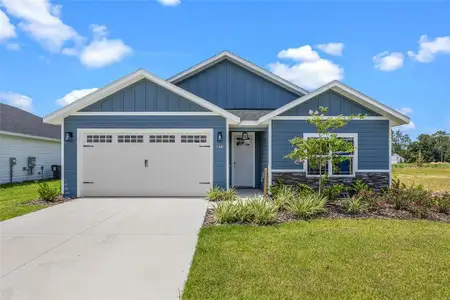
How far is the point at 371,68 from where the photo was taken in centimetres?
1504

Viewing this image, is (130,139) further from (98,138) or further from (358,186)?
(358,186)

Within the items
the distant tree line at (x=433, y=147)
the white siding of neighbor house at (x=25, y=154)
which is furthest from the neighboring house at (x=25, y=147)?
the distant tree line at (x=433, y=147)

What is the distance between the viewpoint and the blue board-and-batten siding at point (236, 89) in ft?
47.5

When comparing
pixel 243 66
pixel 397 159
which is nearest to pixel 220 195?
pixel 243 66

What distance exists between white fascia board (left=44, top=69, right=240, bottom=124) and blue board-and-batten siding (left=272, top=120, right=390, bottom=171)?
1620mm

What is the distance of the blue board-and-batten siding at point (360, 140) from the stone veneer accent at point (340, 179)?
209 mm

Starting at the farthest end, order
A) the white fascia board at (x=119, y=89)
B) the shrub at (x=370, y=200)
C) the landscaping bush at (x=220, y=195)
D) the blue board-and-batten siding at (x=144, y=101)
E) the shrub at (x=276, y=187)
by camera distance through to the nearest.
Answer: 1. the blue board-and-batten siding at (x=144, y=101)
2. the white fascia board at (x=119, y=89)
3. the shrub at (x=276, y=187)
4. the landscaping bush at (x=220, y=195)
5. the shrub at (x=370, y=200)

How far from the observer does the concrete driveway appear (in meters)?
4.01

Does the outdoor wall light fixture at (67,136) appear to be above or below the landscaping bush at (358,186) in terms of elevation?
above

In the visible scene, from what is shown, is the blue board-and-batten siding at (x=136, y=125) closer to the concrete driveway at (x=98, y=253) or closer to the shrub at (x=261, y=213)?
the concrete driveway at (x=98, y=253)

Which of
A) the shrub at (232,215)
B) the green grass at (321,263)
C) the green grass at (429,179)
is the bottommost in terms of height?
the green grass at (429,179)

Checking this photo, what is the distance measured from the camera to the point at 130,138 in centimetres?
1174

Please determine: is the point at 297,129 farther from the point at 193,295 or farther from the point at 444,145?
the point at 444,145

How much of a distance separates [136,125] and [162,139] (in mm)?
1000
